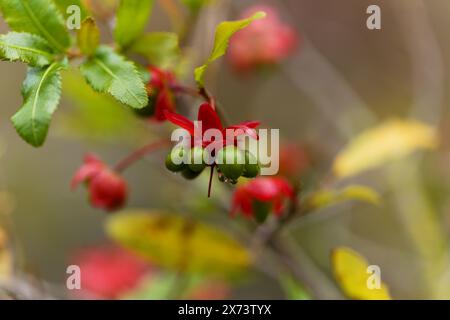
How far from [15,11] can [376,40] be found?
1.49m

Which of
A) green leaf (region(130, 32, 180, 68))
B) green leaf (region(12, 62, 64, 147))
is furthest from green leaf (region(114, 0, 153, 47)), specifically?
green leaf (region(12, 62, 64, 147))

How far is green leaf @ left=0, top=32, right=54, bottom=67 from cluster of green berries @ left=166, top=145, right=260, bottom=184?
0.18 metres

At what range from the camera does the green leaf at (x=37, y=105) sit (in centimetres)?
67

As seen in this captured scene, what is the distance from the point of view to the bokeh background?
1.54 m

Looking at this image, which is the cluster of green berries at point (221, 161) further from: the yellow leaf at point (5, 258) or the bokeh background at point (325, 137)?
the bokeh background at point (325, 137)

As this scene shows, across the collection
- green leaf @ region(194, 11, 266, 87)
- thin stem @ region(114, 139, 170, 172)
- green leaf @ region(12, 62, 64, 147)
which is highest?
thin stem @ region(114, 139, 170, 172)

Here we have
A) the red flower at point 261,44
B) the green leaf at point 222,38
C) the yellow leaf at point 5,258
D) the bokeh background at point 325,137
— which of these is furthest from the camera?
the bokeh background at point 325,137

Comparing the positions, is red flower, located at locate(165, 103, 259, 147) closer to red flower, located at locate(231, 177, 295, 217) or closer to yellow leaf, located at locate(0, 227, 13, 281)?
red flower, located at locate(231, 177, 295, 217)

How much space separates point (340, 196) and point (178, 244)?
0.34 meters

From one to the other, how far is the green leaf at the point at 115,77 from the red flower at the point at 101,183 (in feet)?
0.75

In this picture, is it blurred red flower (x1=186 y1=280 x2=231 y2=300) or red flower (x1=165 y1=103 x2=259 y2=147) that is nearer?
red flower (x1=165 y1=103 x2=259 y2=147)

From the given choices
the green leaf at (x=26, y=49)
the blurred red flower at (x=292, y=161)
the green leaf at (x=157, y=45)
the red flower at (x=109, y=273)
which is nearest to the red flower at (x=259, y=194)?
the green leaf at (x=157, y=45)
